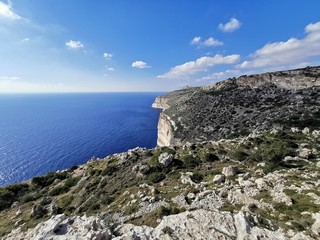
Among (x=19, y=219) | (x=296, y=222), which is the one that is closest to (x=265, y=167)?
(x=296, y=222)

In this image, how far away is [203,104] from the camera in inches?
3428

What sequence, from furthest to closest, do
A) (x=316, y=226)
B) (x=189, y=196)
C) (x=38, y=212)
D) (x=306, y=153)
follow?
(x=306, y=153)
(x=38, y=212)
(x=189, y=196)
(x=316, y=226)

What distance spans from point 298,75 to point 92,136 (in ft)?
321

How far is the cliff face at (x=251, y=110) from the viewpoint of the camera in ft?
170

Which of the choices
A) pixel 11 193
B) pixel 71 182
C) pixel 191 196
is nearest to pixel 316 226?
pixel 191 196

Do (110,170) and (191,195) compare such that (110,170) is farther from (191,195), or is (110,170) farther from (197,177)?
(191,195)

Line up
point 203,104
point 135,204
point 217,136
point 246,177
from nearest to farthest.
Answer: point 135,204 → point 246,177 → point 217,136 → point 203,104

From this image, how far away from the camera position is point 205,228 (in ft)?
43.8

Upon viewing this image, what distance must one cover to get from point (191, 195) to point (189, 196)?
210mm

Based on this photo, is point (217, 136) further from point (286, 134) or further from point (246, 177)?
point (246, 177)

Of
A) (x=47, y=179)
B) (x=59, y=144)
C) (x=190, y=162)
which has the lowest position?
(x=59, y=144)

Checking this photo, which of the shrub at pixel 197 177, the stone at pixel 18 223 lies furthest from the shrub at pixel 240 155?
the stone at pixel 18 223

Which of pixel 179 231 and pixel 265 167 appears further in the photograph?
pixel 265 167

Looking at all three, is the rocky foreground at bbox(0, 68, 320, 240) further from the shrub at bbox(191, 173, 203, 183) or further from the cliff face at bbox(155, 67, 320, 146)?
the cliff face at bbox(155, 67, 320, 146)
